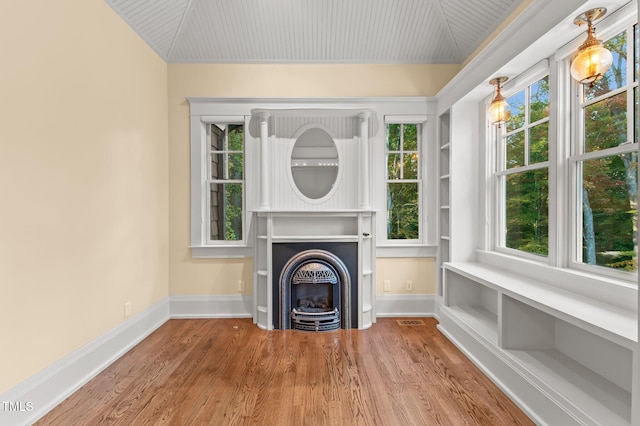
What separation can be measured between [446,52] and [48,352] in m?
4.45

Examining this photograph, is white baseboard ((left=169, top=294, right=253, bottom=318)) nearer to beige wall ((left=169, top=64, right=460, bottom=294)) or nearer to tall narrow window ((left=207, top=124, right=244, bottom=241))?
beige wall ((left=169, top=64, right=460, bottom=294))

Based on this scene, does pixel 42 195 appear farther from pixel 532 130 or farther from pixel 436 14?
pixel 436 14

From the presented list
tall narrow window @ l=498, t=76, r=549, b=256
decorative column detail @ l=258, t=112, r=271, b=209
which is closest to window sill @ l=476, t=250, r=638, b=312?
tall narrow window @ l=498, t=76, r=549, b=256

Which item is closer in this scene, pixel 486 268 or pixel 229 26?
pixel 486 268

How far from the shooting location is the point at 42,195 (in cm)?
211

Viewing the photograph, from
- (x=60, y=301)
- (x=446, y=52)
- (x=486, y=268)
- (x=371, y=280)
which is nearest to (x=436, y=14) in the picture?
(x=446, y=52)

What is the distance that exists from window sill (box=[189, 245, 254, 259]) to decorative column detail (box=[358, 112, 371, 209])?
1395 millimetres

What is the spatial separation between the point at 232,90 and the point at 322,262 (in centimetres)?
220

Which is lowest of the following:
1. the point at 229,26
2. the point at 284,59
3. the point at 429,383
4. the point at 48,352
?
the point at 429,383

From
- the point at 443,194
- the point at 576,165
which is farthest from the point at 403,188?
the point at 576,165

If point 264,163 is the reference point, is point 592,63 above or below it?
above

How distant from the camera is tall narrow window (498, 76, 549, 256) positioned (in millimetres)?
2664

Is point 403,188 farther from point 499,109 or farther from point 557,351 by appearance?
point 557,351

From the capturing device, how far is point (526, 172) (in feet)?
9.46
